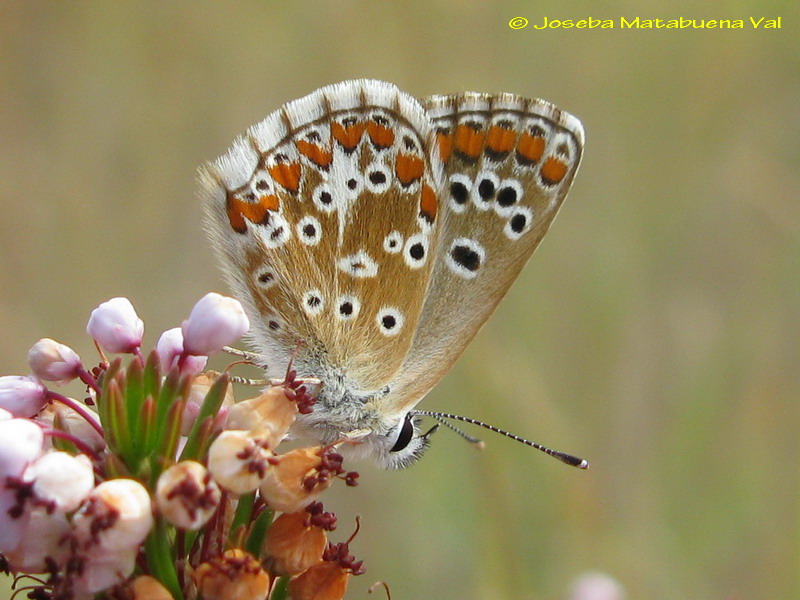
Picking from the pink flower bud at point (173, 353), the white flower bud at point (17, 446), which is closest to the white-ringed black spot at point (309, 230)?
the pink flower bud at point (173, 353)

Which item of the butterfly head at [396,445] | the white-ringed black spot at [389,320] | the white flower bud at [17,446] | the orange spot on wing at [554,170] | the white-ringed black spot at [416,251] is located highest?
the orange spot on wing at [554,170]

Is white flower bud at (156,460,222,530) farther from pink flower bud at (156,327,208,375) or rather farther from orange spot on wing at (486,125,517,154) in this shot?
orange spot on wing at (486,125,517,154)

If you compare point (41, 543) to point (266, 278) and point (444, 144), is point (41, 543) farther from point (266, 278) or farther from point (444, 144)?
point (444, 144)

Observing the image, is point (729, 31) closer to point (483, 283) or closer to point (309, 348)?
point (483, 283)

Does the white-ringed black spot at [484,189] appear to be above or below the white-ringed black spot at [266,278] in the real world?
above

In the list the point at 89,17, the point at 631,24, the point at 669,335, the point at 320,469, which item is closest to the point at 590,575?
the point at 669,335

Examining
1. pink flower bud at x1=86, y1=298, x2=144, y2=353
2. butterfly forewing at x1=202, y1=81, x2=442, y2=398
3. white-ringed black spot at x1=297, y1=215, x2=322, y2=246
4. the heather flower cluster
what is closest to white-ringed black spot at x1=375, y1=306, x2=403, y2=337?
butterfly forewing at x1=202, y1=81, x2=442, y2=398

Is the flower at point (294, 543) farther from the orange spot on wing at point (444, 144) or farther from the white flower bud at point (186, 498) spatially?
the orange spot on wing at point (444, 144)
